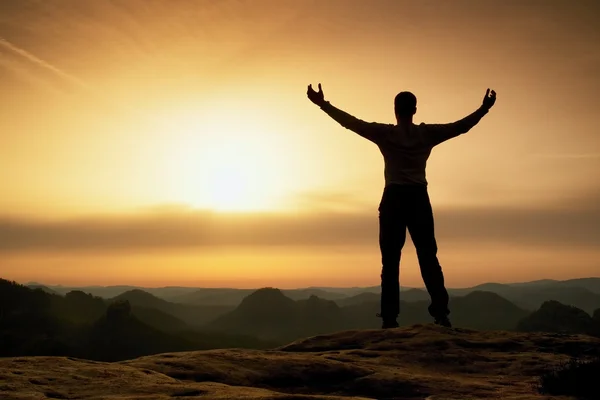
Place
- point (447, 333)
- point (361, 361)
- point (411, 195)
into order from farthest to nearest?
point (411, 195)
point (447, 333)
point (361, 361)

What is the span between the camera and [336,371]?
612 centimetres

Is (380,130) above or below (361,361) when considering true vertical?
above

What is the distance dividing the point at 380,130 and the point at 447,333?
11.7ft

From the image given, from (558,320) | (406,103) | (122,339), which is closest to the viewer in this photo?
(406,103)

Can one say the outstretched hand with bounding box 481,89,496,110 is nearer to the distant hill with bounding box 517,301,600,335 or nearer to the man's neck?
→ the man's neck

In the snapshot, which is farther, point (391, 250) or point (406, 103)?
point (406, 103)

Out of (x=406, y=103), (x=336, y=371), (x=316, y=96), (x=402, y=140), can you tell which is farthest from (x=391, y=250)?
(x=336, y=371)

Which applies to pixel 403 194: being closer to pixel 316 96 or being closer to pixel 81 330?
pixel 316 96

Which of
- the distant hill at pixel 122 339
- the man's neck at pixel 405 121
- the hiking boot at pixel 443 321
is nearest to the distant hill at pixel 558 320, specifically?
the distant hill at pixel 122 339

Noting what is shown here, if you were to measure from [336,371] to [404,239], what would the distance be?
3.67m

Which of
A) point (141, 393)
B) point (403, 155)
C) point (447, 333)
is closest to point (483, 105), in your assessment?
point (403, 155)

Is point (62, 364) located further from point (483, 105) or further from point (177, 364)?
point (483, 105)

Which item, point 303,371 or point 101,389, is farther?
point 303,371

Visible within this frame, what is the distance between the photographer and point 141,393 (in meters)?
4.50
